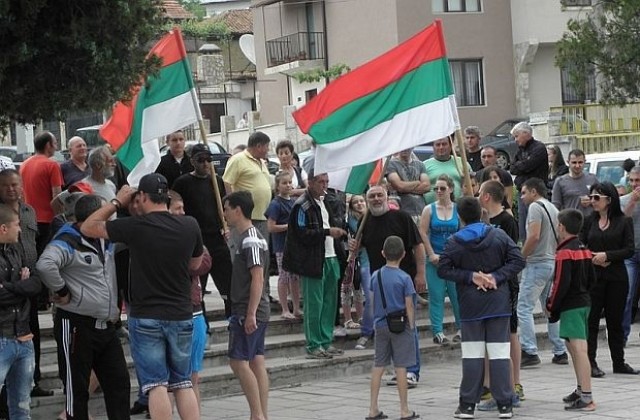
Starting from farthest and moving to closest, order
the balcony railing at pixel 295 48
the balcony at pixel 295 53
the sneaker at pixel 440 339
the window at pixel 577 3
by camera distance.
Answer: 1. the balcony railing at pixel 295 48
2. the balcony at pixel 295 53
3. the window at pixel 577 3
4. the sneaker at pixel 440 339

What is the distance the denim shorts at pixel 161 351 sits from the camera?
9633 mm

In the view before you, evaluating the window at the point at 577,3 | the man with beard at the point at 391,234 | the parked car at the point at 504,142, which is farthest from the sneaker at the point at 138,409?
the window at the point at 577,3

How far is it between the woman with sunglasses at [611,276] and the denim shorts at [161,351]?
550cm

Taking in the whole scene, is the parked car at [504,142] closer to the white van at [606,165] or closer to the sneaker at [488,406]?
the white van at [606,165]

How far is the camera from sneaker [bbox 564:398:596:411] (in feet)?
38.3

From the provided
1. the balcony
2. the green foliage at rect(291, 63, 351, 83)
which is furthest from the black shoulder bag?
the balcony

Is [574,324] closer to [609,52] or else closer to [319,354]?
[319,354]

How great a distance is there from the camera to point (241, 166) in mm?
14406

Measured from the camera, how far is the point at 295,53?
2062 inches

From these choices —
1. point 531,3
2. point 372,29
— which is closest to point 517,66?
point 531,3

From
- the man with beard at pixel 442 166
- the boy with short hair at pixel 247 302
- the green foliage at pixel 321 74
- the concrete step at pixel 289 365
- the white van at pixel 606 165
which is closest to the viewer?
the boy with short hair at pixel 247 302

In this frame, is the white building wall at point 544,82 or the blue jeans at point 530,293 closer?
the blue jeans at point 530,293

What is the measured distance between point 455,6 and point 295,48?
8.25 meters

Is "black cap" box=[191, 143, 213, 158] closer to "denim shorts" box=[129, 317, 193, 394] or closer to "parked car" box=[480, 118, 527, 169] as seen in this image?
"denim shorts" box=[129, 317, 193, 394]
